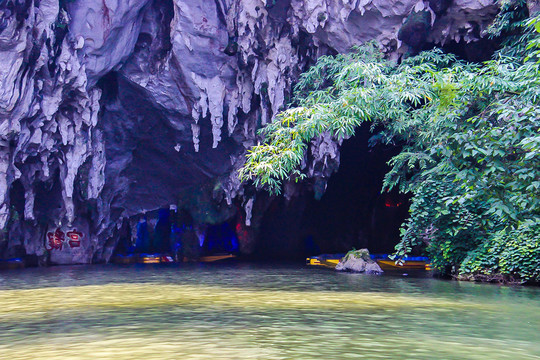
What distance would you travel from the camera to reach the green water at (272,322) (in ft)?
18.5

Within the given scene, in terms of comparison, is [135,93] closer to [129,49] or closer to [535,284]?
[129,49]

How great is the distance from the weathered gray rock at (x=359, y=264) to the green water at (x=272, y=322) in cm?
605

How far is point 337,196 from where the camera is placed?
29547 mm

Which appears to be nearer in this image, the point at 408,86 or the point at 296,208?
the point at 408,86

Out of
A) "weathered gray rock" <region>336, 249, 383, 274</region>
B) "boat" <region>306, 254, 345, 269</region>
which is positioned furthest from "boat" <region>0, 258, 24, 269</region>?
"weathered gray rock" <region>336, 249, 383, 274</region>

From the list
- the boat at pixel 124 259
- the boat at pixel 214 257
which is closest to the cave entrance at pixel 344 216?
the boat at pixel 214 257

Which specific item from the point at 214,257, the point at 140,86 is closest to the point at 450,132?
the point at 140,86

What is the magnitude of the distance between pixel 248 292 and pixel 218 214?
16.5 meters

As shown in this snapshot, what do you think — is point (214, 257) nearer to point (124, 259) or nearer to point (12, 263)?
point (124, 259)

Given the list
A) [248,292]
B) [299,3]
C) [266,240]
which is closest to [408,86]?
[299,3]

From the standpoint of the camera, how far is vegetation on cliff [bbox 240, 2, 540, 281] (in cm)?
992

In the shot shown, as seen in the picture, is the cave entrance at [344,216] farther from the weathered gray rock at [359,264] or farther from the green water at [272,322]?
the green water at [272,322]

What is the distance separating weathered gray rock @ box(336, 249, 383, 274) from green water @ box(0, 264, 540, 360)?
6045 millimetres

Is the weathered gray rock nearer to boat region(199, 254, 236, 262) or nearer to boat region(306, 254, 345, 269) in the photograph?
boat region(306, 254, 345, 269)
